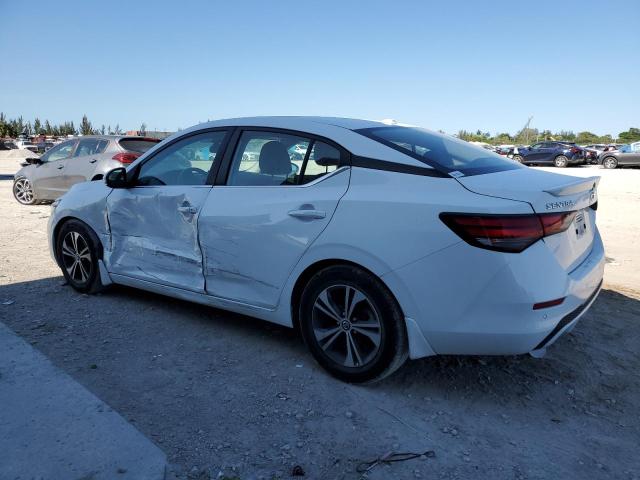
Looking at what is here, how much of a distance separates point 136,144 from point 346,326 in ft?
28.8

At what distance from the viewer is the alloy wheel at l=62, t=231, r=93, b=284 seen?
4781 millimetres

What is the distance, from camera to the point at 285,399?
120 inches

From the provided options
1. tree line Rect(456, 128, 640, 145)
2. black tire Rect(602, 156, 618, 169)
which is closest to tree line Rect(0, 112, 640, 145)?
tree line Rect(456, 128, 640, 145)

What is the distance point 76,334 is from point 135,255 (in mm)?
772

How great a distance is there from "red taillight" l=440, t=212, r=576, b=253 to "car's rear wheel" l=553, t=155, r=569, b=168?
31.3 metres

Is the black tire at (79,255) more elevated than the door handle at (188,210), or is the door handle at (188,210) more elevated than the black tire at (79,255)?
the door handle at (188,210)

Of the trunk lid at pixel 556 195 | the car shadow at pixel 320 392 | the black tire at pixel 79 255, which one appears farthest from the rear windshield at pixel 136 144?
the trunk lid at pixel 556 195

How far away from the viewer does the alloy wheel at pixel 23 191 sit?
11719 mm

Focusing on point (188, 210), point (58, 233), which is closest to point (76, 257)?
point (58, 233)

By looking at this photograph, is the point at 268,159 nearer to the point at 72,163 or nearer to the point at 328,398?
the point at 328,398

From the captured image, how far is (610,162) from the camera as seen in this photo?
91.0 ft

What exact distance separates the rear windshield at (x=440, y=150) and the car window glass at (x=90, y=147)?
27.9 feet

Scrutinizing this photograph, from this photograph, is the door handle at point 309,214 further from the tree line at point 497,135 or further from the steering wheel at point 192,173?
the tree line at point 497,135

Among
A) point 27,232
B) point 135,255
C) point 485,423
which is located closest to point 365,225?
point 485,423
